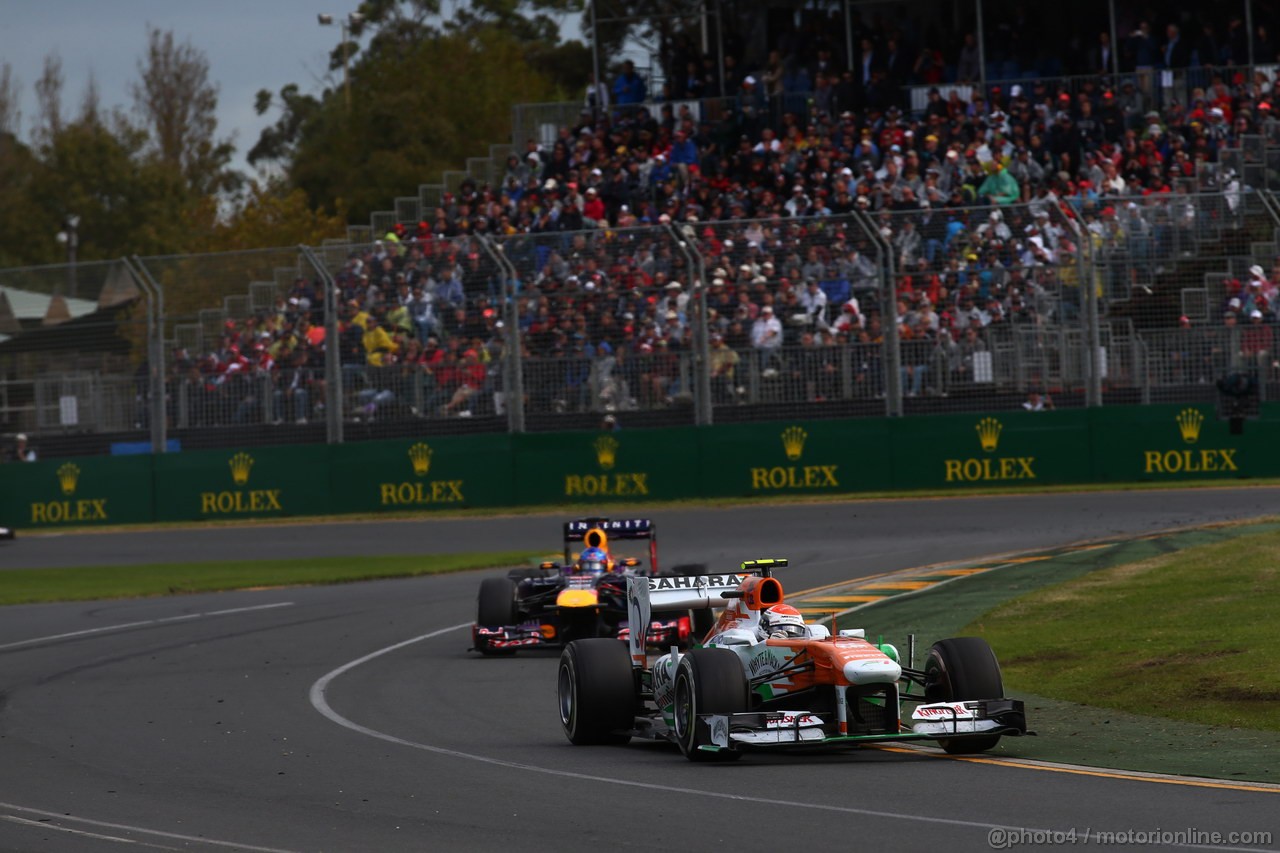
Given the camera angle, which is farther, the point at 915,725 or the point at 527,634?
the point at 527,634

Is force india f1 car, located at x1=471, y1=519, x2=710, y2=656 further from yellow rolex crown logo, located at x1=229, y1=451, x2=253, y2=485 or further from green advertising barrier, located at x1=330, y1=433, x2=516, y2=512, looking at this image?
yellow rolex crown logo, located at x1=229, y1=451, x2=253, y2=485

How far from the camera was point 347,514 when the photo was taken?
35406 mm

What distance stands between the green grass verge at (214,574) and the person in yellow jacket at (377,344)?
576 cm

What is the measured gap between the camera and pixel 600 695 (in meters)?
12.2

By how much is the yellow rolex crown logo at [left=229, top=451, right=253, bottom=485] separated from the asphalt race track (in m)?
Result: 11.3

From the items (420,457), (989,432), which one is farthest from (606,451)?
(989,432)

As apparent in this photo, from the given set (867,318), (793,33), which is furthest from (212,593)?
(793,33)

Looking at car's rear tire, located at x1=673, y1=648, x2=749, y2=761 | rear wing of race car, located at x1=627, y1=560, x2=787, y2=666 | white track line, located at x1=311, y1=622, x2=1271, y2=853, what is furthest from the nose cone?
rear wing of race car, located at x1=627, y1=560, x2=787, y2=666

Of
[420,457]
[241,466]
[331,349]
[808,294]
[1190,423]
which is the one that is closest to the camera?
[1190,423]

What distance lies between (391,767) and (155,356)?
25.5 meters

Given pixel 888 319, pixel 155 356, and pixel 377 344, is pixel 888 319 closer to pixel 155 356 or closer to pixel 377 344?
pixel 377 344

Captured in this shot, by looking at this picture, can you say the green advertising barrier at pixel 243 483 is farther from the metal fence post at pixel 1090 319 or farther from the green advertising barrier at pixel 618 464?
the metal fence post at pixel 1090 319

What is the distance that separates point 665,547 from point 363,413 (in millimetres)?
9514

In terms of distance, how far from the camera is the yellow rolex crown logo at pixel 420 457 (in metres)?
34.8
